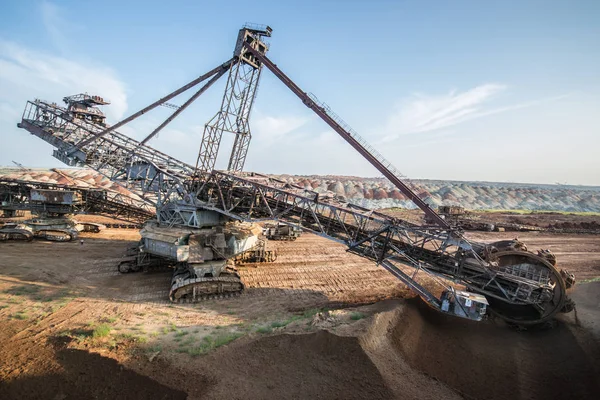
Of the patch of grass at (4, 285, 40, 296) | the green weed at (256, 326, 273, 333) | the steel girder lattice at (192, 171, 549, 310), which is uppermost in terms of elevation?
the steel girder lattice at (192, 171, 549, 310)

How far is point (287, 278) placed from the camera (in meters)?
15.5

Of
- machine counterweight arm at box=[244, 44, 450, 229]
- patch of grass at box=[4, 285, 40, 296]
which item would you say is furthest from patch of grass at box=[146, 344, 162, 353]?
machine counterweight arm at box=[244, 44, 450, 229]

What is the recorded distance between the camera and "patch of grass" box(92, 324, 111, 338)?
8.75m

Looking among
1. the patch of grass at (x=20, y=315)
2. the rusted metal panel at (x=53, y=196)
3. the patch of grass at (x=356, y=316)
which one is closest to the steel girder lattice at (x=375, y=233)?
the patch of grass at (x=356, y=316)

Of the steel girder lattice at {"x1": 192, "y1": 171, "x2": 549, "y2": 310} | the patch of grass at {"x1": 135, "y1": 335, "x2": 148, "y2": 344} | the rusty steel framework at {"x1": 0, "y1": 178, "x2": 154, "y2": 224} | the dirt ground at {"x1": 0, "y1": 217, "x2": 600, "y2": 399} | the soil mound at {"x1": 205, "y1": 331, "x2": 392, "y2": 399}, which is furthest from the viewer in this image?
the rusty steel framework at {"x1": 0, "y1": 178, "x2": 154, "y2": 224}

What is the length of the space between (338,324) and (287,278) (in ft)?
21.8

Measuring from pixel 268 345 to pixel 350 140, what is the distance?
8.11 meters

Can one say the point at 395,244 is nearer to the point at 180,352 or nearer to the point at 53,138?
the point at 180,352

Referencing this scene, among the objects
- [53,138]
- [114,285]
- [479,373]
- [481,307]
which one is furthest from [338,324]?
[53,138]

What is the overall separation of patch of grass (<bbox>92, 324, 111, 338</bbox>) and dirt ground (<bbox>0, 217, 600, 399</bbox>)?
4 centimetres

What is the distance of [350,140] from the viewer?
39.0 ft

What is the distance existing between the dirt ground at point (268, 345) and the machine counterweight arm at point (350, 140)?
12.4 ft

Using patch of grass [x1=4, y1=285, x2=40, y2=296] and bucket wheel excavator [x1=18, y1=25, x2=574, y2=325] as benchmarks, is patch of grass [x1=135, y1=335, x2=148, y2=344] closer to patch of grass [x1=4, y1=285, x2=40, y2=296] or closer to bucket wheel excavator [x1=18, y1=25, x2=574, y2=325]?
bucket wheel excavator [x1=18, y1=25, x2=574, y2=325]

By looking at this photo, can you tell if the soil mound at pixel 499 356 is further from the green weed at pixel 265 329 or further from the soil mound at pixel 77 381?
the soil mound at pixel 77 381
